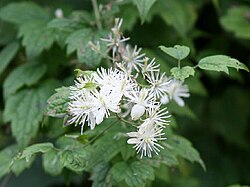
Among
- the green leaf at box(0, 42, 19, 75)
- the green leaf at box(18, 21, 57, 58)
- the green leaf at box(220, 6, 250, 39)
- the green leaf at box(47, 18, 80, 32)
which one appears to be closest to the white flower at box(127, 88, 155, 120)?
the green leaf at box(47, 18, 80, 32)

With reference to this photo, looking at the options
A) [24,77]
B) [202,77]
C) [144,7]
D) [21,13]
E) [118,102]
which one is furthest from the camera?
[202,77]

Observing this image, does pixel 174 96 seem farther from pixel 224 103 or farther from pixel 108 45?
pixel 224 103

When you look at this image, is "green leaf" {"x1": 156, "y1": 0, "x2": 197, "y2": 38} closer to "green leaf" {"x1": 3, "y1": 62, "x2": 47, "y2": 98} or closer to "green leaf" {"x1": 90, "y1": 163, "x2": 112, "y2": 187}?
"green leaf" {"x1": 3, "y1": 62, "x2": 47, "y2": 98}

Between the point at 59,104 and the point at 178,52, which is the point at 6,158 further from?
the point at 178,52

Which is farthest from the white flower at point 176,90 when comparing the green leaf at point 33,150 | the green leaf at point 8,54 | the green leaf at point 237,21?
the green leaf at point 8,54

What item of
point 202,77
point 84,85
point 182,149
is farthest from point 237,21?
point 84,85

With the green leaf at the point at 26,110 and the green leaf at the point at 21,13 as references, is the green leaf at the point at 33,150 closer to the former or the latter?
the green leaf at the point at 26,110
